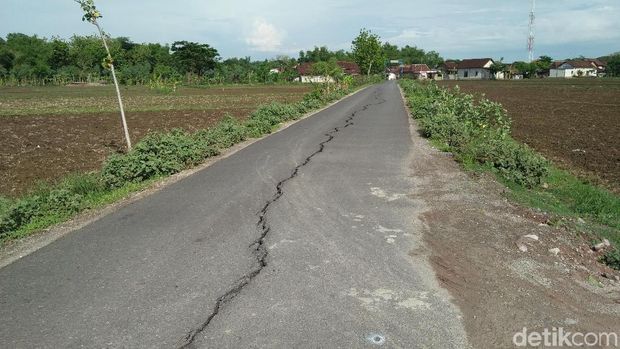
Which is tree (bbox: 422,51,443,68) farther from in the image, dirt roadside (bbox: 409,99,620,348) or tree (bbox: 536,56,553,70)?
dirt roadside (bbox: 409,99,620,348)

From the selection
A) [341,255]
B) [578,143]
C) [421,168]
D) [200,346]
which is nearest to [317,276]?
[341,255]

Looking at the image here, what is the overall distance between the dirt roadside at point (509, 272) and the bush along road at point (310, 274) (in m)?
0.02

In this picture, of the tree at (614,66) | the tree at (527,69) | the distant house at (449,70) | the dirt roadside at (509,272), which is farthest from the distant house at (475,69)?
the dirt roadside at (509,272)

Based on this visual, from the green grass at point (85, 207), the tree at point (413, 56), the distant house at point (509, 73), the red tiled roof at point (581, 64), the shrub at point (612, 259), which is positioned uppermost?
the tree at point (413, 56)

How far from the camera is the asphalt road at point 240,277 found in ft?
12.7

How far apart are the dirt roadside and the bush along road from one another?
2 centimetres

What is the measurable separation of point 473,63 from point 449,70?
914 cm

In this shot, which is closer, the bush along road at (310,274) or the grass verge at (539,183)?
the bush along road at (310,274)

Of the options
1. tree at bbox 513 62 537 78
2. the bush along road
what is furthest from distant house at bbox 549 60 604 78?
the bush along road

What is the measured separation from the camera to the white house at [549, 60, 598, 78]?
12044 cm

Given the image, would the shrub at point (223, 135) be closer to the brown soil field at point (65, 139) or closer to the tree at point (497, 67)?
the brown soil field at point (65, 139)

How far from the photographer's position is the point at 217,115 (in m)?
28.5

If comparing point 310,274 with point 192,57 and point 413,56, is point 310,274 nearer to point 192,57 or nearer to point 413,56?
point 192,57

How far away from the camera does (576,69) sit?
397ft
